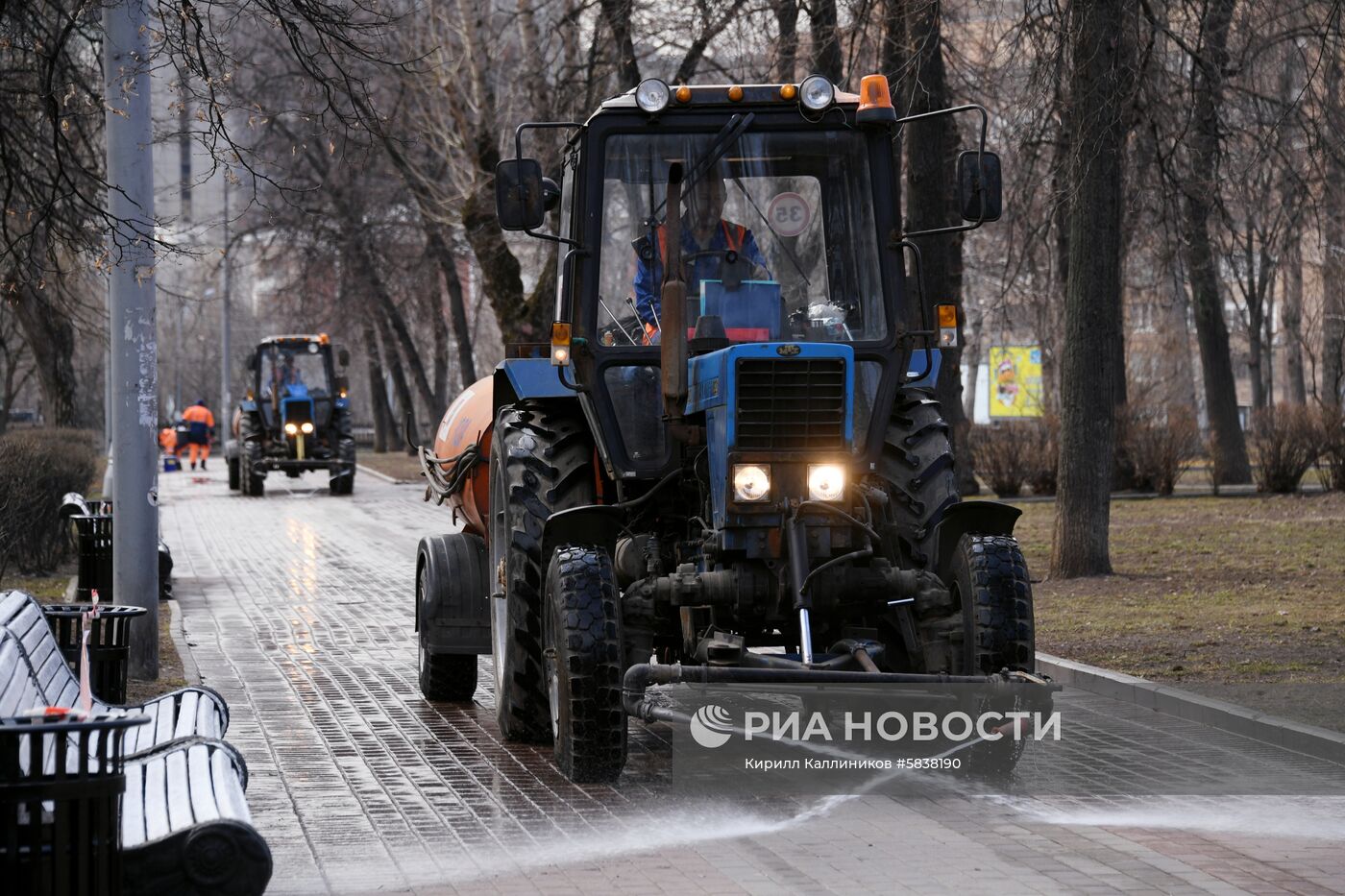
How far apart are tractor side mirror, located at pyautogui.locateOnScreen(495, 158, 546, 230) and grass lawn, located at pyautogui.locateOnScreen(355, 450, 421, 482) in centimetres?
2965

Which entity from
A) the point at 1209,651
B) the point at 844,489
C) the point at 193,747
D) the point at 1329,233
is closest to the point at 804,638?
the point at 844,489

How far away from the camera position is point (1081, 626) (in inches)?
534

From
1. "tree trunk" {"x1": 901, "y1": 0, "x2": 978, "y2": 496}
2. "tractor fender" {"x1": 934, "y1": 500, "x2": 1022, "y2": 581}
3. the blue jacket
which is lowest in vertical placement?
"tractor fender" {"x1": 934, "y1": 500, "x2": 1022, "y2": 581}

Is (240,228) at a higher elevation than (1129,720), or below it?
higher

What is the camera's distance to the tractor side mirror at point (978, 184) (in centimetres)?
870

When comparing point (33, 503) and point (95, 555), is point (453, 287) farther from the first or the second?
point (95, 555)

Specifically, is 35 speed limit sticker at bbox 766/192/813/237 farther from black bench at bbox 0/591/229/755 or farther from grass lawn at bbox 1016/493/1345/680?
grass lawn at bbox 1016/493/1345/680

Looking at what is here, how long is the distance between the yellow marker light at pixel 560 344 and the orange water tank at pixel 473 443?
5.31ft

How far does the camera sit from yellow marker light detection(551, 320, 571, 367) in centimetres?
893

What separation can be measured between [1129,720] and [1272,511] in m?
16.2

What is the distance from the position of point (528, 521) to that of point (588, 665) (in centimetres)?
122

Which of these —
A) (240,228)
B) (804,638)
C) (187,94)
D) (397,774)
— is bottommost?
(397,774)

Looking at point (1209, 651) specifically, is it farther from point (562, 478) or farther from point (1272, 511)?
point (1272, 511)

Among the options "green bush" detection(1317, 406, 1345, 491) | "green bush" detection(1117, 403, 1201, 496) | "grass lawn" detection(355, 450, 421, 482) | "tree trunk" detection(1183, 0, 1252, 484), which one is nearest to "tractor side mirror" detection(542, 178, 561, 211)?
"tree trunk" detection(1183, 0, 1252, 484)
